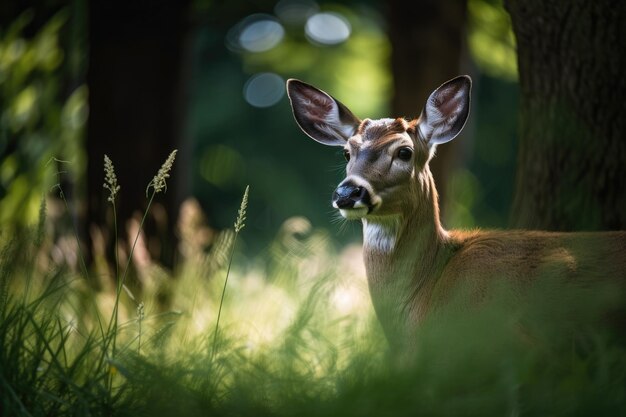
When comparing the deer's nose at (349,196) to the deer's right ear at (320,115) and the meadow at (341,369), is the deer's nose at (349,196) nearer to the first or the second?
the meadow at (341,369)

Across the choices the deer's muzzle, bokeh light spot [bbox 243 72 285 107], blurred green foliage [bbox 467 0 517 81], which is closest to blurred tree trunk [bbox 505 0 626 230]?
the deer's muzzle

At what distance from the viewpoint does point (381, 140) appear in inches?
192

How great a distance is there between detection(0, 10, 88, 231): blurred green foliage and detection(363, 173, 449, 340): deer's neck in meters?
2.80

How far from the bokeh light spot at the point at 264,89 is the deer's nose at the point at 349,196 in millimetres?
19765

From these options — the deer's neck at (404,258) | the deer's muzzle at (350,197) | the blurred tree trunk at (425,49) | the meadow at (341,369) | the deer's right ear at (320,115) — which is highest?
the blurred tree trunk at (425,49)

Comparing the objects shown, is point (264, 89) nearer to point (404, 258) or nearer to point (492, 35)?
point (492, 35)

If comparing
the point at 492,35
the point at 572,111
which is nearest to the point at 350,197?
the point at 572,111

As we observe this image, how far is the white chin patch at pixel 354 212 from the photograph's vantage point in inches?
178

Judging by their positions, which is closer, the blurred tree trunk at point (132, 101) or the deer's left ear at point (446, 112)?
the deer's left ear at point (446, 112)

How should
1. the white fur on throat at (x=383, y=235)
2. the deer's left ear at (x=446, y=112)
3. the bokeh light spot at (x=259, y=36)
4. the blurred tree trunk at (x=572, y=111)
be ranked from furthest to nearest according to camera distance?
the bokeh light spot at (x=259, y=36)
the blurred tree trunk at (x=572, y=111)
the deer's left ear at (x=446, y=112)
the white fur on throat at (x=383, y=235)

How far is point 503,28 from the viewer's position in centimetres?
867

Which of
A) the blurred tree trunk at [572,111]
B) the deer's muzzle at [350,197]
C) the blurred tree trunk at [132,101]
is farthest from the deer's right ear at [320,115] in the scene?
the blurred tree trunk at [132,101]

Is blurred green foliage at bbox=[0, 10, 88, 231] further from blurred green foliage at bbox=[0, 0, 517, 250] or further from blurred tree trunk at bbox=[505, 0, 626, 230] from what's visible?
blurred tree trunk at bbox=[505, 0, 626, 230]

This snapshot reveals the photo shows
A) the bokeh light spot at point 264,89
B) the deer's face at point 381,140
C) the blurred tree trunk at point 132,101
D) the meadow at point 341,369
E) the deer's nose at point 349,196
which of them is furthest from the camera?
the bokeh light spot at point 264,89
